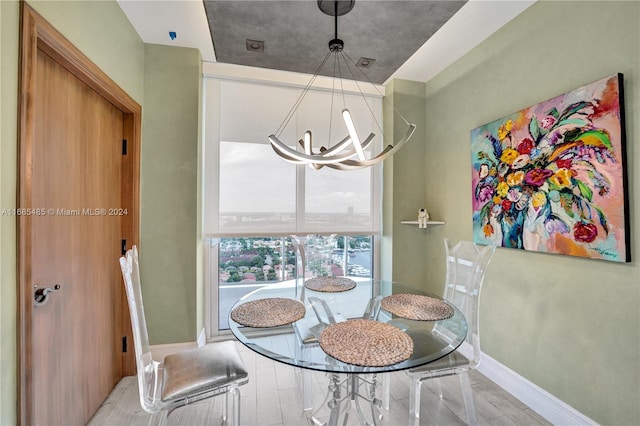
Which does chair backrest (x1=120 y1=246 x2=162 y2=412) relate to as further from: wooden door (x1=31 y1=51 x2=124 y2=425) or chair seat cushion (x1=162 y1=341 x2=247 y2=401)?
wooden door (x1=31 y1=51 x2=124 y2=425)

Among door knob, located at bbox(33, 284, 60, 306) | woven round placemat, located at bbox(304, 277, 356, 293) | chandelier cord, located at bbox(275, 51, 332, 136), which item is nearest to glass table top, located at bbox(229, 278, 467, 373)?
woven round placemat, located at bbox(304, 277, 356, 293)

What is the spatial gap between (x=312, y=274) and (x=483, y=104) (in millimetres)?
2132

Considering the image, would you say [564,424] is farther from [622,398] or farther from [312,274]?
[312,274]

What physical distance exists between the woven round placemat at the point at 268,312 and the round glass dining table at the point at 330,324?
2cm

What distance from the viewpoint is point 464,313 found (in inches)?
73.8

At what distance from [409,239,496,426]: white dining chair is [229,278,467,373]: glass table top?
Answer: 0.23 m

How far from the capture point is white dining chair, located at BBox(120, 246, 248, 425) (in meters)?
1.30

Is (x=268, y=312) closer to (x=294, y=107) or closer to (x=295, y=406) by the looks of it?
(x=295, y=406)

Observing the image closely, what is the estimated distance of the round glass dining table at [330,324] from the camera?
3.77ft

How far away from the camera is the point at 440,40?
7.83ft

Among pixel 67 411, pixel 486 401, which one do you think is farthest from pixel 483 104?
pixel 67 411

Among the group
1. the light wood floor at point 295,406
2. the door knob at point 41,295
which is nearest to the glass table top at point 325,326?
the light wood floor at point 295,406

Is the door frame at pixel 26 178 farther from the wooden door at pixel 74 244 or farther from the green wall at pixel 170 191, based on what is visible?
the green wall at pixel 170 191

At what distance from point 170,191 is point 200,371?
151 centimetres
